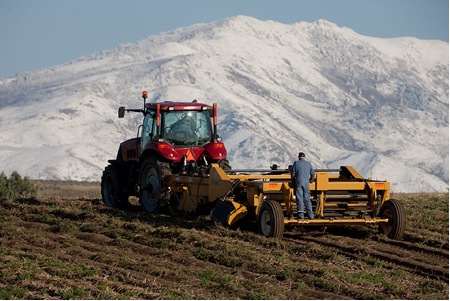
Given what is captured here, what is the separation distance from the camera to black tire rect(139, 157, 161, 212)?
2152cm

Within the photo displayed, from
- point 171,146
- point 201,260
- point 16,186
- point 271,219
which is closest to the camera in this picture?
point 201,260

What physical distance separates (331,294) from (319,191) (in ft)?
17.1

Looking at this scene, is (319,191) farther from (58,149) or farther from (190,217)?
(58,149)

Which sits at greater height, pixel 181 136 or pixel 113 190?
pixel 181 136

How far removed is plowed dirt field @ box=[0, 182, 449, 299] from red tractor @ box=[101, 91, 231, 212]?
876mm

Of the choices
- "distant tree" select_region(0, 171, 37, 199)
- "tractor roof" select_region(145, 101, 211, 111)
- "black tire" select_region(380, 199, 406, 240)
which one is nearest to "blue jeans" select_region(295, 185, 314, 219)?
"black tire" select_region(380, 199, 406, 240)

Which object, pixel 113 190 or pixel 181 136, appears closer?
pixel 181 136

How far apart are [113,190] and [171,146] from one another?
2456 mm

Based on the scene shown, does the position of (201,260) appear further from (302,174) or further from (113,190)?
(113,190)

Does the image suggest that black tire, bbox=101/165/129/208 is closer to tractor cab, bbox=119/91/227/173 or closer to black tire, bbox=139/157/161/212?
black tire, bbox=139/157/161/212

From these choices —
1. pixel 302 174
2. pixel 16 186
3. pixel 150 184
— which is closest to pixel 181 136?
pixel 150 184

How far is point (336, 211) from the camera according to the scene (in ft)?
61.6

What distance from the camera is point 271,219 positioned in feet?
58.6


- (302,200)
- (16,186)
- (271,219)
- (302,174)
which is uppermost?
(302,174)
